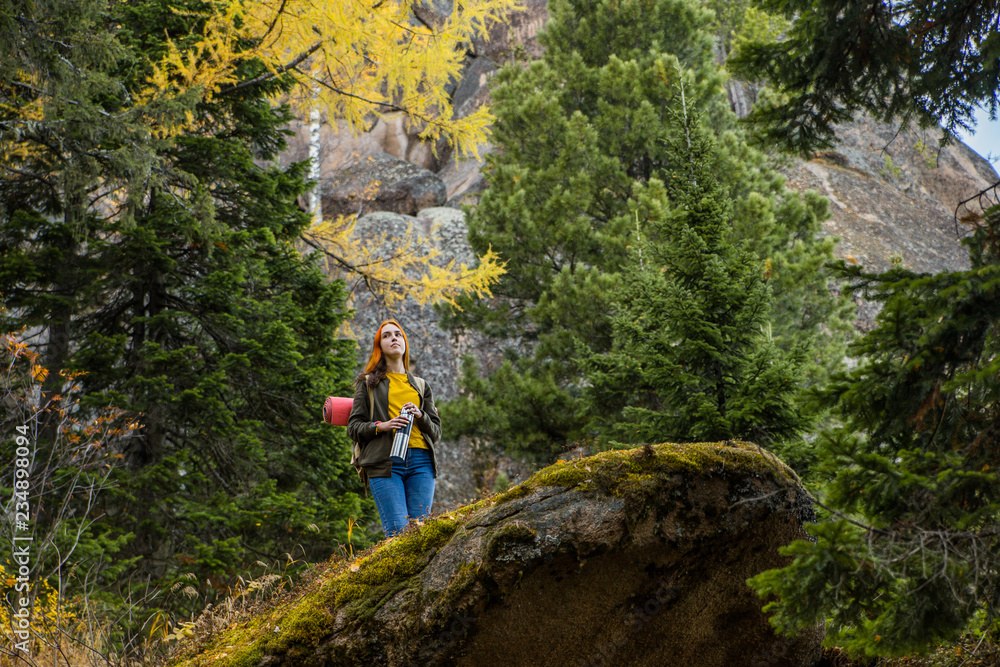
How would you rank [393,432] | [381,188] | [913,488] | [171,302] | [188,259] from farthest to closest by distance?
1. [381,188]
2. [188,259]
3. [171,302]
4. [393,432]
5. [913,488]

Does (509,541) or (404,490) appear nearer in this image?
(509,541)

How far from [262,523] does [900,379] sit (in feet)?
16.9

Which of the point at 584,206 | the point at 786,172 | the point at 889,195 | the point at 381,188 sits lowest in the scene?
the point at 584,206

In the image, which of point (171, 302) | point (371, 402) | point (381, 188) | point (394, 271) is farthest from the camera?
point (381, 188)

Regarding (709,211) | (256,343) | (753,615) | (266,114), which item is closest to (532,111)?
(266,114)

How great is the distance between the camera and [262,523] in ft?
19.8

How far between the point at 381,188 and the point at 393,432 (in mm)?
19645

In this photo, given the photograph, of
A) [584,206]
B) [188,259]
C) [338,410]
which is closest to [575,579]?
[338,410]

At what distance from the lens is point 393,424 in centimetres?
412

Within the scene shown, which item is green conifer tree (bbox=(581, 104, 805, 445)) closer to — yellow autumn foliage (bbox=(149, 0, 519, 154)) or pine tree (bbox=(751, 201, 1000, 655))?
pine tree (bbox=(751, 201, 1000, 655))

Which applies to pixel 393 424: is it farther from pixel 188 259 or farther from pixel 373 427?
pixel 188 259

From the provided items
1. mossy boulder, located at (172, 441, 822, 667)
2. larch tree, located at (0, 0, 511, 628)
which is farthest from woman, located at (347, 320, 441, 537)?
larch tree, located at (0, 0, 511, 628)

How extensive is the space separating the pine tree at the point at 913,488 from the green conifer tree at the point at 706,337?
2575 millimetres

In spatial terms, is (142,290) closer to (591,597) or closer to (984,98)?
(591,597)
